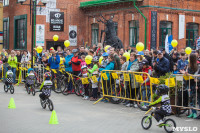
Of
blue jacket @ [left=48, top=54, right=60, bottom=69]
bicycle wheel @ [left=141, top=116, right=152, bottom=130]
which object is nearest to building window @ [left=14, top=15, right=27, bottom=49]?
blue jacket @ [left=48, top=54, right=60, bottom=69]

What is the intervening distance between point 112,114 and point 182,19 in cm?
1883

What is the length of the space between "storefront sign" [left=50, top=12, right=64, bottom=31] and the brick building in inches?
12.6

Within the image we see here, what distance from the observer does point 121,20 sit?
29.9 m

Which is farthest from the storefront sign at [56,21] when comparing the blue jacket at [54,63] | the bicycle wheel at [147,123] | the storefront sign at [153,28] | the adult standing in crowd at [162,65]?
the bicycle wheel at [147,123]

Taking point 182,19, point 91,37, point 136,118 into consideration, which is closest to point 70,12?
point 91,37

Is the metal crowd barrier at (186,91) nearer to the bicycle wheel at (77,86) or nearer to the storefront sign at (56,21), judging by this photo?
the bicycle wheel at (77,86)

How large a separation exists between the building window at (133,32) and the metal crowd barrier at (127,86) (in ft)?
46.8

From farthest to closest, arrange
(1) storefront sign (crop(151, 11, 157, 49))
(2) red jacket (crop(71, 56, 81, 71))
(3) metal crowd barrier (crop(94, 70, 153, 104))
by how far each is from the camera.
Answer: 1. (1) storefront sign (crop(151, 11, 157, 49))
2. (2) red jacket (crop(71, 56, 81, 71))
3. (3) metal crowd barrier (crop(94, 70, 153, 104))

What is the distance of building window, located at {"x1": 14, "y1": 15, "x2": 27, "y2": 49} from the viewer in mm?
33250

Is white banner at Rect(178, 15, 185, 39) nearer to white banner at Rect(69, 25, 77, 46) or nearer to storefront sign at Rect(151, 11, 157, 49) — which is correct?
storefront sign at Rect(151, 11, 157, 49)

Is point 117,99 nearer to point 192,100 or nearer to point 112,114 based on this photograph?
point 112,114

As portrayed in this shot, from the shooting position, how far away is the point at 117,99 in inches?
578

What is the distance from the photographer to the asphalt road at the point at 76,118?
32.0 feet

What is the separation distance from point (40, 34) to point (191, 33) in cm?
1272
